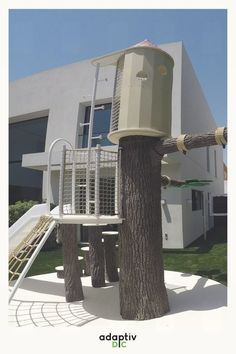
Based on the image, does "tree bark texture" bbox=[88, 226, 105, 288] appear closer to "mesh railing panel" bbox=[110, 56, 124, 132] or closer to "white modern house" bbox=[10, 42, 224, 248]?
"mesh railing panel" bbox=[110, 56, 124, 132]

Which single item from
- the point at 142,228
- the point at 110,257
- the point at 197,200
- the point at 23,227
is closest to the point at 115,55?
the point at 142,228

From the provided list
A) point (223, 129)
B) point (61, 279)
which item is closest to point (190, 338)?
point (223, 129)

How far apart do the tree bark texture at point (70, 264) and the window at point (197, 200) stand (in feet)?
33.9

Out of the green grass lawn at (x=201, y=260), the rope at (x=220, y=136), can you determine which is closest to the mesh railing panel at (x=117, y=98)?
the rope at (x=220, y=136)

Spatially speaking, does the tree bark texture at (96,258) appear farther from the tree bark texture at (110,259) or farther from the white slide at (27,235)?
the white slide at (27,235)

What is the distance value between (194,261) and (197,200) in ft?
23.5

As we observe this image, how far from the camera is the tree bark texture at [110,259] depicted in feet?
28.1

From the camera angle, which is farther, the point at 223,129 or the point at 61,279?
the point at 61,279

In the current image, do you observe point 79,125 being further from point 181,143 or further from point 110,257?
point 181,143

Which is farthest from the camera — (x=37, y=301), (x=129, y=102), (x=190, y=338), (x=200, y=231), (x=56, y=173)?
(x=200, y=231)

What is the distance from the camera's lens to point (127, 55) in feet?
18.8
